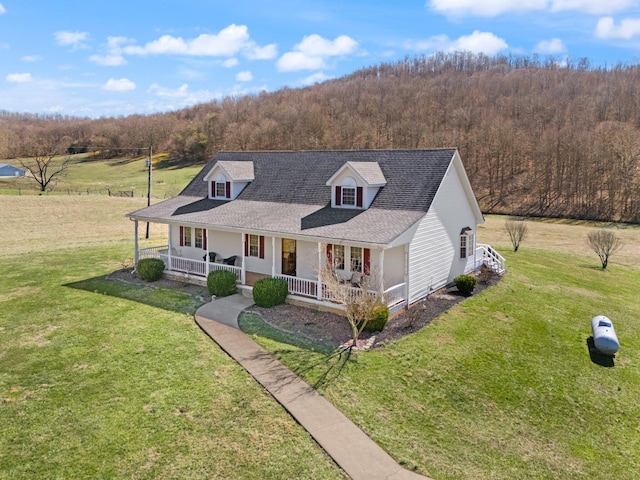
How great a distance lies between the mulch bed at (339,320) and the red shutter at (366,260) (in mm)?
2140

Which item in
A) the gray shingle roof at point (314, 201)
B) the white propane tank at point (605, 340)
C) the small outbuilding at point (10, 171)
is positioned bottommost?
the white propane tank at point (605, 340)

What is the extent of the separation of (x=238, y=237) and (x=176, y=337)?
24.7 feet

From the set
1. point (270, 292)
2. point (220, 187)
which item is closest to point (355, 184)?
point (270, 292)

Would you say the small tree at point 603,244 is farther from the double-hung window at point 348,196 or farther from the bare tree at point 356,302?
the bare tree at point 356,302

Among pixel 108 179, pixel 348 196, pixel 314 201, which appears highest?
pixel 108 179

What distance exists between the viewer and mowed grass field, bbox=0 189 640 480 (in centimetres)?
916

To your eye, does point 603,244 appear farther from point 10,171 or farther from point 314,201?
point 10,171

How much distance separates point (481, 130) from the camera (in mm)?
74625

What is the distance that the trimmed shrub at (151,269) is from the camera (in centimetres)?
2156

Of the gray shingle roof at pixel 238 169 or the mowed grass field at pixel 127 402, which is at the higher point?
the gray shingle roof at pixel 238 169

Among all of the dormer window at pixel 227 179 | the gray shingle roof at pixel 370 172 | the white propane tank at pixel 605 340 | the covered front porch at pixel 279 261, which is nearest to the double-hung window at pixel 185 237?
the covered front porch at pixel 279 261

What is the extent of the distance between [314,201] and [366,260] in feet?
15.5

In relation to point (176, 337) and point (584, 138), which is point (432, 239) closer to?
point (176, 337)

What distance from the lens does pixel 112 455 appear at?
9070mm
